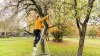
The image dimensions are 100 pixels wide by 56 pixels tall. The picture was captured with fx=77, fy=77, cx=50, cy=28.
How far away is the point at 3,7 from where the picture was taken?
21.4 ft

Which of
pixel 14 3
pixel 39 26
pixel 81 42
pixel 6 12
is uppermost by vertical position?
pixel 14 3

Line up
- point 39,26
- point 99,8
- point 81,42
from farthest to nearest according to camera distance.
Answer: point 81,42
point 99,8
point 39,26

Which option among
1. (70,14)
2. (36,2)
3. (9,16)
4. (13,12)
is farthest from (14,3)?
(70,14)

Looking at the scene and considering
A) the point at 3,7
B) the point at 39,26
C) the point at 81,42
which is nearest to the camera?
the point at 39,26

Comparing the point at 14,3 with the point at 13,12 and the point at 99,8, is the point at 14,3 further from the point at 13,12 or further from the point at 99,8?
the point at 99,8

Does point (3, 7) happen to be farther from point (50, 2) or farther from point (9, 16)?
point (50, 2)

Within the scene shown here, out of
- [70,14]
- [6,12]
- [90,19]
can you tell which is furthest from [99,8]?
[6,12]

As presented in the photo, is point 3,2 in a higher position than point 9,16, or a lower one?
higher

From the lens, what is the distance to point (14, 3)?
6.86 m

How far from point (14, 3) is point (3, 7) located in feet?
3.12

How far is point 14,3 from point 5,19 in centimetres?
175

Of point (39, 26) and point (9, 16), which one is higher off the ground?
point (9, 16)

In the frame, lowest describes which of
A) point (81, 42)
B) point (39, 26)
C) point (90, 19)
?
point (81, 42)

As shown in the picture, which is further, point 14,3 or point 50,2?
point 50,2
